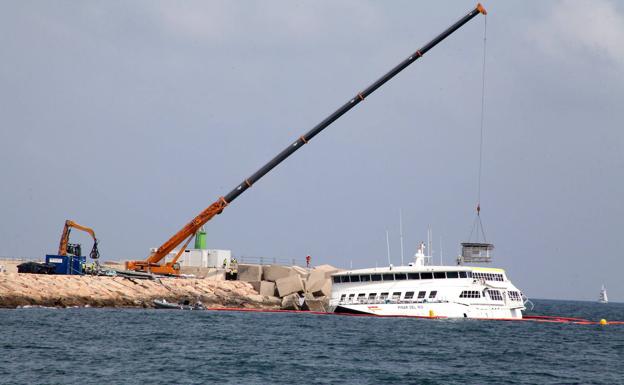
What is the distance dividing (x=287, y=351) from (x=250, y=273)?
3885 cm

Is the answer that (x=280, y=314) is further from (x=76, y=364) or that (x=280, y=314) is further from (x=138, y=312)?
(x=76, y=364)

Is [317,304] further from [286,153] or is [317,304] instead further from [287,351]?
[287,351]

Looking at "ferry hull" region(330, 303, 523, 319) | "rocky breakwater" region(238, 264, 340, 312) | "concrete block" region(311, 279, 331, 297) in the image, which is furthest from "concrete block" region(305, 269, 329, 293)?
"ferry hull" region(330, 303, 523, 319)

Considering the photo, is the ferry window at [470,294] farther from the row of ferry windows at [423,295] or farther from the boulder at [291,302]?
the boulder at [291,302]

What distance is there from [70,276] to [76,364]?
34.1 m

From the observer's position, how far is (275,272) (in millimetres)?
75562

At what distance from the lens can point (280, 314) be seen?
202 ft

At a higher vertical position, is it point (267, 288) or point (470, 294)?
point (267, 288)

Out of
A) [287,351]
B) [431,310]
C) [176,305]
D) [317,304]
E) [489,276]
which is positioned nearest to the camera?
[287,351]

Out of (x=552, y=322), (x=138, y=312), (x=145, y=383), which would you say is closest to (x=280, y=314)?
(x=138, y=312)

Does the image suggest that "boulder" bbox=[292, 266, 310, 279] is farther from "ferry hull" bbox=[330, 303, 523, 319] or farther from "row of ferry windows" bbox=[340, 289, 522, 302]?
"ferry hull" bbox=[330, 303, 523, 319]

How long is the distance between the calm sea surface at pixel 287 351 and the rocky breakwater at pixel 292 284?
15267 mm

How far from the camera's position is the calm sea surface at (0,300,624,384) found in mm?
30438

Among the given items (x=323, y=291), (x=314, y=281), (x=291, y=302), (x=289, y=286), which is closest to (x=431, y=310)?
(x=323, y=291)
